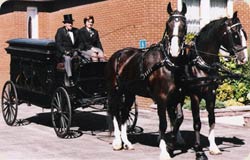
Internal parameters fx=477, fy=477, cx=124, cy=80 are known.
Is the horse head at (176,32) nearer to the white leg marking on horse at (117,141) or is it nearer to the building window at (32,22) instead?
the white leg marking on horse at (117,141)

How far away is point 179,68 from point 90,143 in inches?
118

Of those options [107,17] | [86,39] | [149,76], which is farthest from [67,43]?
[107,17]

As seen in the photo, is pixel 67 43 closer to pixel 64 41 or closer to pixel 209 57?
pixel 64 41

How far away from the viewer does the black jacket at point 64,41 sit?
11094 millimetres

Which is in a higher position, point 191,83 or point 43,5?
point 43,5

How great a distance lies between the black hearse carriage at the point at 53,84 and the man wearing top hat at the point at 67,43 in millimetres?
206

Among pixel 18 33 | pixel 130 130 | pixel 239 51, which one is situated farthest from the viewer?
pixel 18 33

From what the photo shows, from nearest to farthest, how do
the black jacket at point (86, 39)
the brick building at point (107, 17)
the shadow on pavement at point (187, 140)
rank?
the shadow on pavement at point (187, 140)
the black jacket at point (86, 39)
the brick building at point (107, 17)

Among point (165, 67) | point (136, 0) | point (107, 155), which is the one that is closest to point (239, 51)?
point (165, 67)

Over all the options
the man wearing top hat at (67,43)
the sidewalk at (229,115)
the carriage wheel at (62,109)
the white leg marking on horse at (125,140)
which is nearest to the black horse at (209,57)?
the white leg marking on horse at (125,140)

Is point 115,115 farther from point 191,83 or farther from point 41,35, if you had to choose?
point 41,35

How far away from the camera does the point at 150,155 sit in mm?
8977

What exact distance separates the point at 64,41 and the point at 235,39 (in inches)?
177

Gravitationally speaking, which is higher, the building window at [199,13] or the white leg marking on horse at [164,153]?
the building window at [199,13]
